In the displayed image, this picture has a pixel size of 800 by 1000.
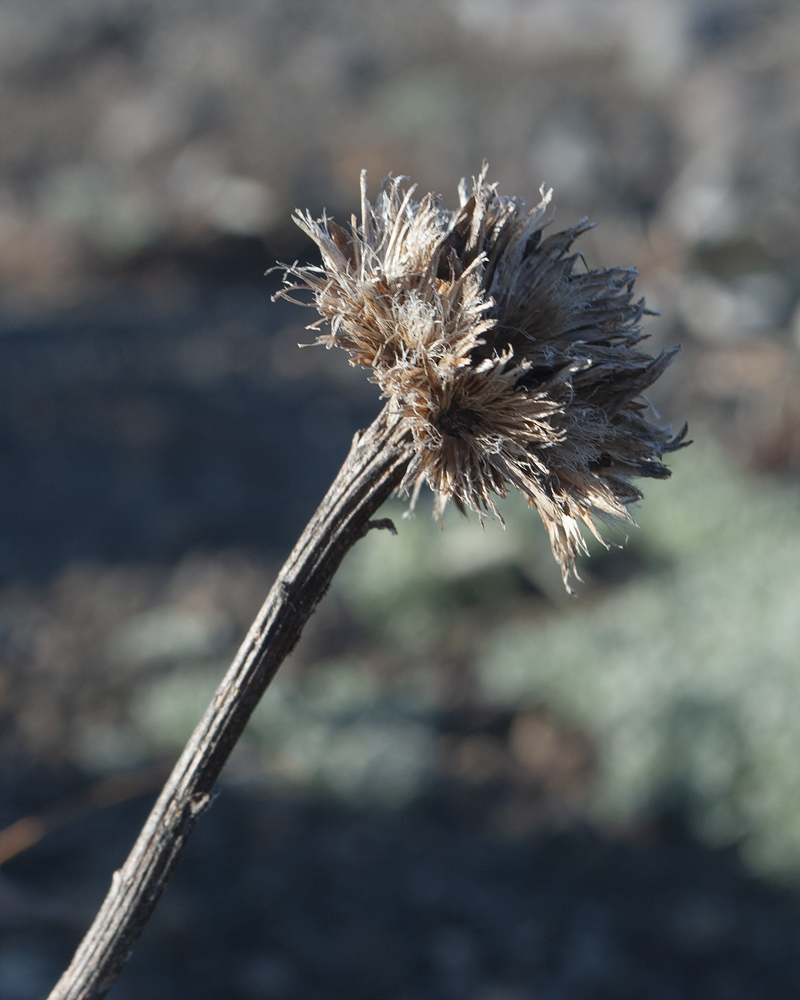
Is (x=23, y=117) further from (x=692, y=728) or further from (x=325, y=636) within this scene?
(x=692, y=728)

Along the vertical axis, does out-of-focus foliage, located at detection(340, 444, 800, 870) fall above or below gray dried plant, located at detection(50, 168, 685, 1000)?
above

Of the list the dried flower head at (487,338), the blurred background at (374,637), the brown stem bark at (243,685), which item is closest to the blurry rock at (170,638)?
the blurred background at (374,637)

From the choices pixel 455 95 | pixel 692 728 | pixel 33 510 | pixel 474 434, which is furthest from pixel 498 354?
pixel 455 95

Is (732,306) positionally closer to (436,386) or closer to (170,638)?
(170,638)

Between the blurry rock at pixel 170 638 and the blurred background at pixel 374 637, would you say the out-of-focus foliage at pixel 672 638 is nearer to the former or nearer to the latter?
the blurred background at pixel 374 637

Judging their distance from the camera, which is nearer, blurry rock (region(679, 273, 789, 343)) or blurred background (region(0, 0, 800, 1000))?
blurred background (region(0, 0, 800, 1000))

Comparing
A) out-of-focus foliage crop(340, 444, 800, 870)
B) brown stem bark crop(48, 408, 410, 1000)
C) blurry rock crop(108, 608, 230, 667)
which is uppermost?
out-of-focus foliage crop(340, 444, 800, 870)

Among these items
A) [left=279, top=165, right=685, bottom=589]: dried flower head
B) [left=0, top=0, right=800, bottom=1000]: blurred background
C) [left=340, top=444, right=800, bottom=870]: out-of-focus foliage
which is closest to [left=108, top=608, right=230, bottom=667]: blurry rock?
[left=0, top=0, right=800, bottom=1000]: blurred background

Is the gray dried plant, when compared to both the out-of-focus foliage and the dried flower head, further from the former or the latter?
the out-of-focus foliage
